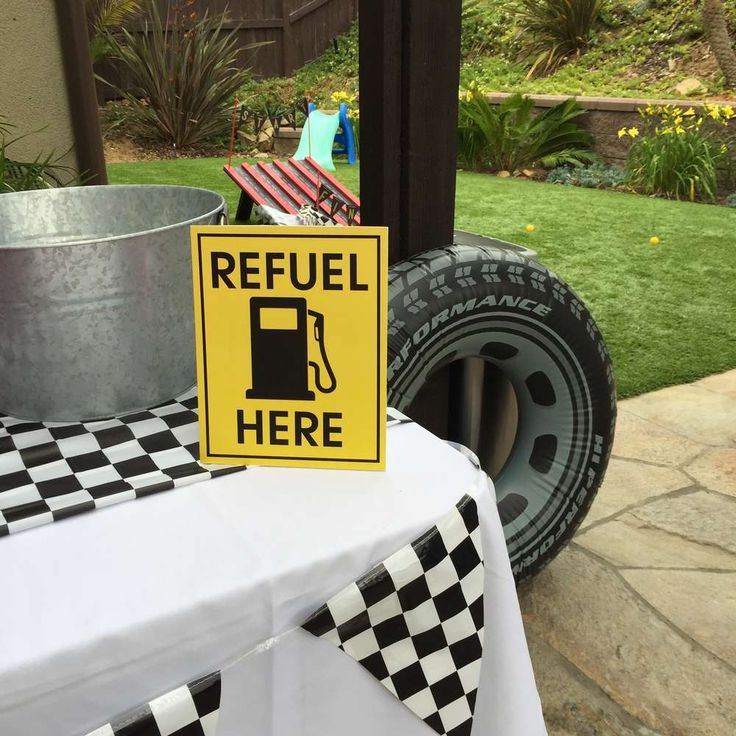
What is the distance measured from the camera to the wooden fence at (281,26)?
9.55 m

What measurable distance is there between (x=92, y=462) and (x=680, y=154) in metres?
5.27

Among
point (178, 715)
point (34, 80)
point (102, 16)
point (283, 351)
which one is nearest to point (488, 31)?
point (102, 16)

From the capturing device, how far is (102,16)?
6.67 m

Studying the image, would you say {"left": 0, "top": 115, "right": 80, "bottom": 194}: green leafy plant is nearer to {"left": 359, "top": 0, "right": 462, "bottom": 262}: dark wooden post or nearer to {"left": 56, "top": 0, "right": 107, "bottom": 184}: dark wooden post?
{"left": 56, "top": 0, "right": 107, "bottom": 184}: dark wooden post

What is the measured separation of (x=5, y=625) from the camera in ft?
1.54

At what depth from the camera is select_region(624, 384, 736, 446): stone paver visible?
223 centimetres

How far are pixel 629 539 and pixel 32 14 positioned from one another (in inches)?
110

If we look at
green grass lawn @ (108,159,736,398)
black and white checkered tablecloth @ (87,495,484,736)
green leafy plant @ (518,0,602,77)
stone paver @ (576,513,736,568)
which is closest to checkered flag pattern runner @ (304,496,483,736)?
black and white checkered tablecloth @ (87,495,484,736)

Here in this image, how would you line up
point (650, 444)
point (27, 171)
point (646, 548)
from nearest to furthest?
point (646, 548) → point (650, 444) → point (27, 171)

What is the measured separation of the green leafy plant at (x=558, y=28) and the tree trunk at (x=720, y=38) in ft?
5.65

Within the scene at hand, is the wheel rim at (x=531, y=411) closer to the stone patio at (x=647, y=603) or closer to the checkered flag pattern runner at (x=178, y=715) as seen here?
the stone patio at (x=647, y=603)

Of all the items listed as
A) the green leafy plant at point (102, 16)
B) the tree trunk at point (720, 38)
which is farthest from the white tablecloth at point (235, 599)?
the green leafy plant at point (102, 16)

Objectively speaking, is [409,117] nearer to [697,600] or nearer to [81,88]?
[697,600]

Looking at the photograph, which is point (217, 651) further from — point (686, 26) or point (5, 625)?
point (686, 26)
